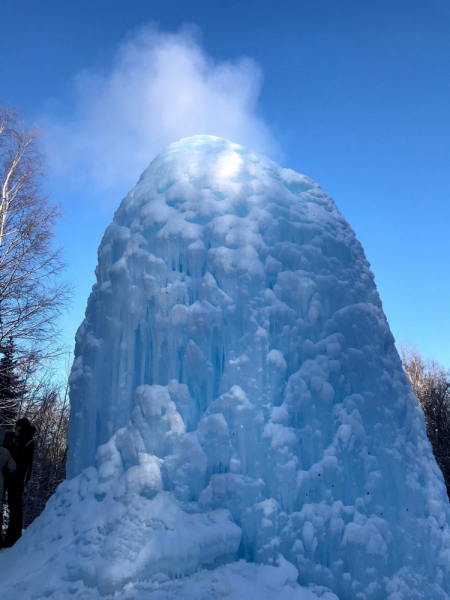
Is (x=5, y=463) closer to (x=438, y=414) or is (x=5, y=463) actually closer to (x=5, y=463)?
(x=5, y=463)

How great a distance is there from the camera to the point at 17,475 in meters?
3.90

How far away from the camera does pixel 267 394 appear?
307 centimetres

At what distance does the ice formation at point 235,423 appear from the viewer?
104 inches

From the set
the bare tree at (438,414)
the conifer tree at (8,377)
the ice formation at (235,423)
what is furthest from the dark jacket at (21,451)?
the bare tree at (438,414)

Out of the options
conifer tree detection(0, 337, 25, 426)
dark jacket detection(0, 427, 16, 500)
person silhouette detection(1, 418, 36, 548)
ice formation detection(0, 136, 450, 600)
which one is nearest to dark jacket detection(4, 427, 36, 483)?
person silhouette detection(1, 418, 36, 548)

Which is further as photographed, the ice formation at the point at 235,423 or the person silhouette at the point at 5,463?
the person silhouette at the point at 5,463

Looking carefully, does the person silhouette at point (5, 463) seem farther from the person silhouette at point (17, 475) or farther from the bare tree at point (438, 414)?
the bare tree at point (438, 414)

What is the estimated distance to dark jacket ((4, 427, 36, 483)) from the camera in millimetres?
3934

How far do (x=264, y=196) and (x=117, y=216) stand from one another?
1471 millimetres

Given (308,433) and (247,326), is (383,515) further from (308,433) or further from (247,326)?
(247,326)

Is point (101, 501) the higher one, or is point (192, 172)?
point (192, 172)

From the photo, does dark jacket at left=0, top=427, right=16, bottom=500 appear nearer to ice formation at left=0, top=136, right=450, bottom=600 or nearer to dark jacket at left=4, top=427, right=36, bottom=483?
dark jacket at left=4, top=427, right=36, bottom=483

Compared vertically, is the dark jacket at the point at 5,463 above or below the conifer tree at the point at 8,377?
below

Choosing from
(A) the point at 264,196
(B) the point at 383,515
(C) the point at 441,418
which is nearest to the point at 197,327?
(A) the point at 264,196
